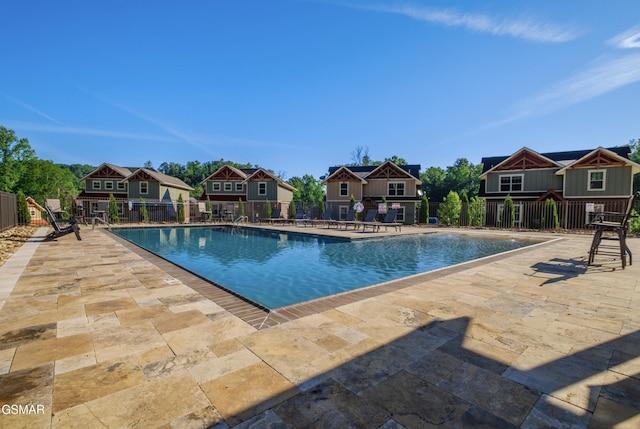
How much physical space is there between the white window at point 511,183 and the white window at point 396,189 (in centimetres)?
806

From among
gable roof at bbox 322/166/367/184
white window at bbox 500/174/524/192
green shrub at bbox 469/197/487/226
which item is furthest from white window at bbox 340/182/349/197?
white window at bbox 500/174/524/192

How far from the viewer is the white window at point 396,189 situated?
28109mm

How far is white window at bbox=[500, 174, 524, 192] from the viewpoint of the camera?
2350 cm

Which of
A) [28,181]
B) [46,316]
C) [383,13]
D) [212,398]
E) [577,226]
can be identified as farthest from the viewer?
[28,181]

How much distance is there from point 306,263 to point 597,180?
23.0 meters

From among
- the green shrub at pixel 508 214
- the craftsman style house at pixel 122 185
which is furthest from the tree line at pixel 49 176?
the green shrub at pixel 508 214

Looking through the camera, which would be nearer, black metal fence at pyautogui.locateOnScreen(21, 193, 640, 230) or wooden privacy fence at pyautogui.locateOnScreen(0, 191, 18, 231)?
wooden privacy fence at pyautogui.locateOnScreen(0, 191, 18, 231)

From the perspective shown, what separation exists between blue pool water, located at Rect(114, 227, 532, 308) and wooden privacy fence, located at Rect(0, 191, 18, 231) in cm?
647

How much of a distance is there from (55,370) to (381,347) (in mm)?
2685

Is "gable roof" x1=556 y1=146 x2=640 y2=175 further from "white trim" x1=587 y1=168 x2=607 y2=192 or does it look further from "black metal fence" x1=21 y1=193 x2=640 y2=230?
"black metal fence" x1=21 y1=193 x2=640 y2=230

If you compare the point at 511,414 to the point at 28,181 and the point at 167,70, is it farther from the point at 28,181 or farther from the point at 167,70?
the point at 28,181

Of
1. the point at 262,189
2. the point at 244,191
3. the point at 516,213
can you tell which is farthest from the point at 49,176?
the point at 516,213

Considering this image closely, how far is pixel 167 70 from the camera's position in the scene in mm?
17281

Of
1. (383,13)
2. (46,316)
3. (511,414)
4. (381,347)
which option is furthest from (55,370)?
(383,13)
